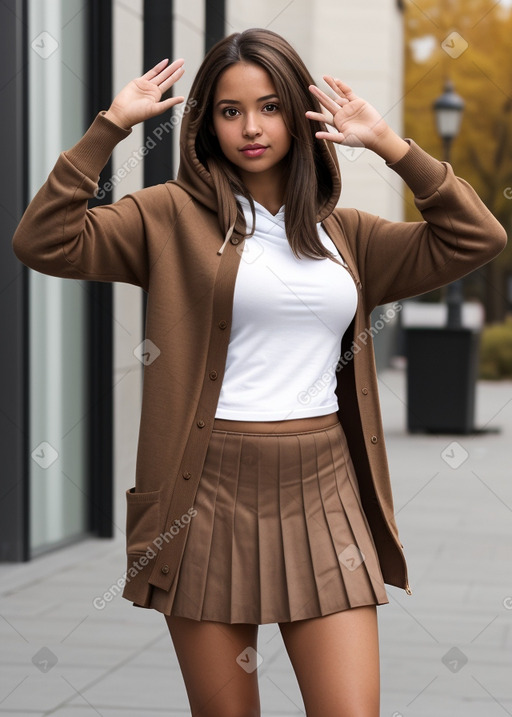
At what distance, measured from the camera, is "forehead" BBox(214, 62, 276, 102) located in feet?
9.00

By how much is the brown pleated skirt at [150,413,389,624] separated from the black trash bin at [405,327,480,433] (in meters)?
11.2

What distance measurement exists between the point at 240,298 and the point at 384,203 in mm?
22793

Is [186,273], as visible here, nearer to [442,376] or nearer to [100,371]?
[100,371]

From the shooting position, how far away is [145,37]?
841 cm

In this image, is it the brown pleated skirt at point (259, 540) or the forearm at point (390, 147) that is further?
the forearm at point (390, 147)

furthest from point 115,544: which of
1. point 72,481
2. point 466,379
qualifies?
point 466,379

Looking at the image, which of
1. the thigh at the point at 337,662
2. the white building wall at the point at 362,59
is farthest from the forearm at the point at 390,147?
the white building wall at the point at 362,59

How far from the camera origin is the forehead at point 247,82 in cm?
274

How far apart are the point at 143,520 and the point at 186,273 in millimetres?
543

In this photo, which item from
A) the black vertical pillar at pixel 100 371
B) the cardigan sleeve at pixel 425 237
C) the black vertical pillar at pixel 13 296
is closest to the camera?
the cardigan sleeve at pixel 425 237

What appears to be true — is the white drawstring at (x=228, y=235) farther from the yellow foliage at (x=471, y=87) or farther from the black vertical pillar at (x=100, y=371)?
the yellow foliage at (x=471, y=87)

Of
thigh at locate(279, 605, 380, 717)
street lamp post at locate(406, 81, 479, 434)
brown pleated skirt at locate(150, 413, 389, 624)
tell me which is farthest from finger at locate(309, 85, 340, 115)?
street lamp post at locate(406, 81, 479, 434)

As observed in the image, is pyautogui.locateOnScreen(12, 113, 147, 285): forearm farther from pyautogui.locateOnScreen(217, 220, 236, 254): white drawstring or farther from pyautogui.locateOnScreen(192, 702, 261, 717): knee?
pyautogui.locateOnScreen(192, 702, 261, 717): knee

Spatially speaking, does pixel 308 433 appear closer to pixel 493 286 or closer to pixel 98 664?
pixel 98 664
